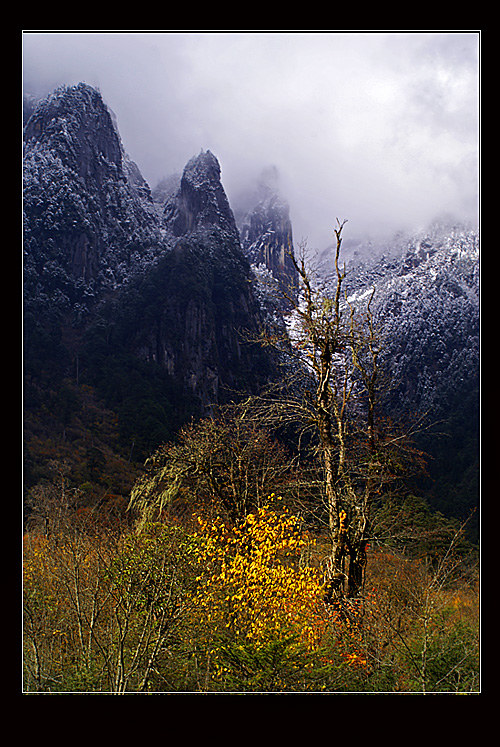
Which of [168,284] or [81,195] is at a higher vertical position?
[81,195]

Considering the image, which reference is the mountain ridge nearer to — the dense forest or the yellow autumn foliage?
the dense forest

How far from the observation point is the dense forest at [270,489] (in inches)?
155

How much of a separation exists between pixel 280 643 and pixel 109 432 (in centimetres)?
726

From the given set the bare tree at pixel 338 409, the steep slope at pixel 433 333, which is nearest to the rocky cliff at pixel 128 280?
the bare tree at pixel 338 409

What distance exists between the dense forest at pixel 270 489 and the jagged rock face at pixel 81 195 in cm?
11

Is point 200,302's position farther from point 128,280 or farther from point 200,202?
point 200,202

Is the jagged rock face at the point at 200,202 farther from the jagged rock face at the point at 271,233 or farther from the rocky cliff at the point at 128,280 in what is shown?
the jagged rock face at the point at 271,233

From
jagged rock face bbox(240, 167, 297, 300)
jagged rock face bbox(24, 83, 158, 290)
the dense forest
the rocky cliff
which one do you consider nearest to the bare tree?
the dense forest

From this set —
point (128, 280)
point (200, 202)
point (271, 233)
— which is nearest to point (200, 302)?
point (128, 280)

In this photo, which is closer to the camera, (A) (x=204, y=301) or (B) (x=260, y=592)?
(B) (x=260, y=592)

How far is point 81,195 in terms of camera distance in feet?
41.5

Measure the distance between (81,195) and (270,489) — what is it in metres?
10.9

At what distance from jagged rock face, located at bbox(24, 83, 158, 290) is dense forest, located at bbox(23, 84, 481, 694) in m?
0.11
